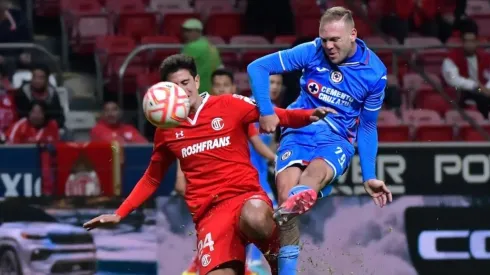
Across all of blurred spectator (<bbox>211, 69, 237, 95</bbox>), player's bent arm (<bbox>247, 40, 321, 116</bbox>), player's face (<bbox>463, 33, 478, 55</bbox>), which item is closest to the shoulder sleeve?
player's bent arm (<bbox>247, 40, 321, 116</bbox>)

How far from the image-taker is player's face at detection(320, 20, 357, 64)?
8.79 meters

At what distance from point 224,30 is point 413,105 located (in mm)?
2616

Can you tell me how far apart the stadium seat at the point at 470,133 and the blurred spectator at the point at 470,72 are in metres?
0.37

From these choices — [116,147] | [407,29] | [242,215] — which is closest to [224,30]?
[407,29]

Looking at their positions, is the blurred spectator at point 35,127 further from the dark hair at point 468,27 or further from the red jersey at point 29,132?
the dark hair at point 468,27

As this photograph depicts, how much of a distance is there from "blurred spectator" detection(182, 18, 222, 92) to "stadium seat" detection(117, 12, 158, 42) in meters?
1.90

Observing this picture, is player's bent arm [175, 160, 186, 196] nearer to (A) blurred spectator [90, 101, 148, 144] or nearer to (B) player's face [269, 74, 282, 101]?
(A) blurred spectator [90, 101, 148, 144]

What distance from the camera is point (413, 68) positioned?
14.4 metres

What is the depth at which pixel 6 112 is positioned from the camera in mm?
13016

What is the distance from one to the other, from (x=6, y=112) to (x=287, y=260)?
17.5 feet

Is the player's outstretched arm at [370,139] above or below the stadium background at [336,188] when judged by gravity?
above

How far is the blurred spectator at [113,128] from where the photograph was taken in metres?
12.9

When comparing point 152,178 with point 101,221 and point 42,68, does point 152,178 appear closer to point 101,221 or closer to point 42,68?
point 101,221

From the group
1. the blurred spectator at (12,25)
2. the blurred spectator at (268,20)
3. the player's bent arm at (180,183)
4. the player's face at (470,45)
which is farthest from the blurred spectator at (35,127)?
the player's face at (470,45)
